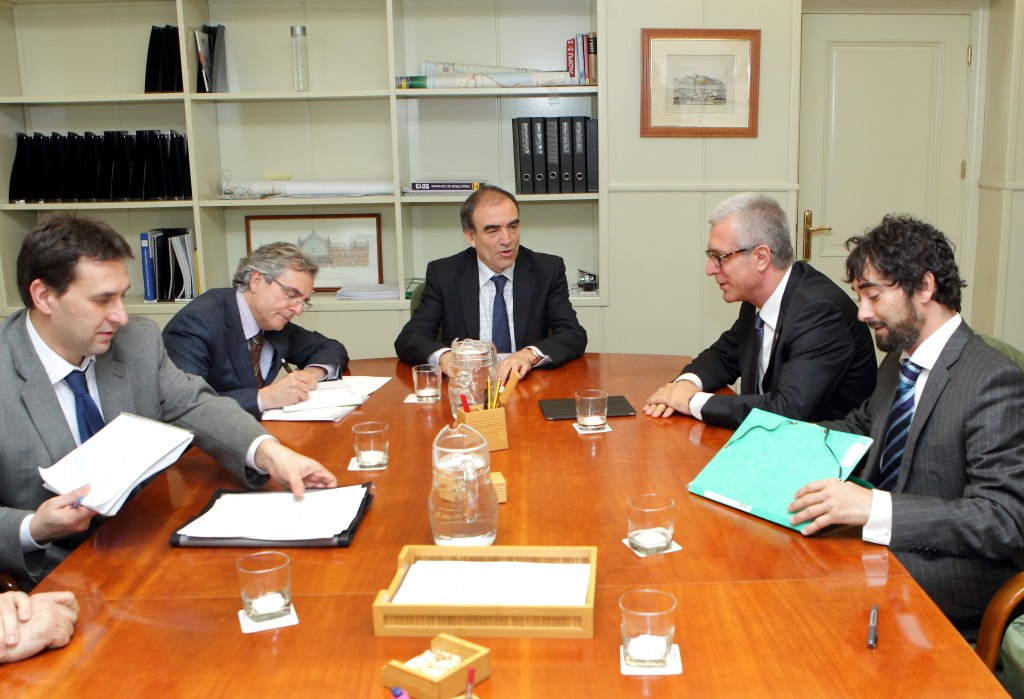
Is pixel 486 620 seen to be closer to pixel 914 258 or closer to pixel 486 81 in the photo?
pixel 914 258

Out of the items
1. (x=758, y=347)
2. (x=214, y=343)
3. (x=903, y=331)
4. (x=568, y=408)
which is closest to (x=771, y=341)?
(x=758, y=347)

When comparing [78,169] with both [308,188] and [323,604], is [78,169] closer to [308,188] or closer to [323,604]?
[308,188]

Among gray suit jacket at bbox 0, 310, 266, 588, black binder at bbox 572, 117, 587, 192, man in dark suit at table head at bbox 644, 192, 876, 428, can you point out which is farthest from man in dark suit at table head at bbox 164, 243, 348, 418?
black binder at bbox 572, 117, 587, 192

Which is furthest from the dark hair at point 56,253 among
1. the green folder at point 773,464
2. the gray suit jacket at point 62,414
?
the green folder at point 773,464

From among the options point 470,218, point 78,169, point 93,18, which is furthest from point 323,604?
point 93,18

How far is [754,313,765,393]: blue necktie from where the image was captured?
9.39 feet

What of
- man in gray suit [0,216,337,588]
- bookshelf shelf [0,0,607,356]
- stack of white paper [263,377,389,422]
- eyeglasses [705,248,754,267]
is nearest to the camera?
man in gray suit [0,216,337,588]

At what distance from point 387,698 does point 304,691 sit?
0.37 feet

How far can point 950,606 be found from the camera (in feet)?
6.02

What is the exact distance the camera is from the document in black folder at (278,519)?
171 cm

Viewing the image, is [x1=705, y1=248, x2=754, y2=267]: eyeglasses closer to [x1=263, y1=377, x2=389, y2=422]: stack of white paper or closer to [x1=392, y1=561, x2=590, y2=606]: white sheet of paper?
[x1=263, y1=377, x2=389, y2=422]: stack of white paper

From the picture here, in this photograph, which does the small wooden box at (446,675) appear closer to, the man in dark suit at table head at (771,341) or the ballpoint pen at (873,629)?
the ballpoint pen at (873,629)

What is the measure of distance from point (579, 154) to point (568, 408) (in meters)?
2.18

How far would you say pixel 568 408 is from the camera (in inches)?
103
